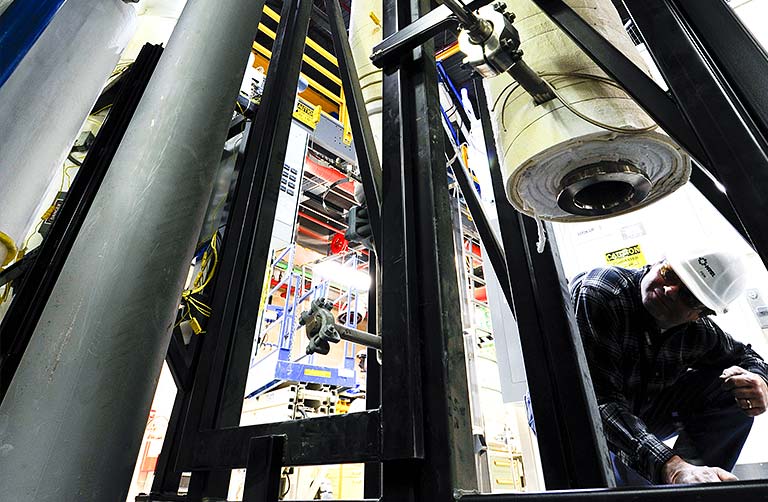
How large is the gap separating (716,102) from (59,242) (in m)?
1.23

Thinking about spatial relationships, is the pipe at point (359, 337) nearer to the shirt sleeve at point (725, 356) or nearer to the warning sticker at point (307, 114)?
the shirt sleeve at point (725, 356)

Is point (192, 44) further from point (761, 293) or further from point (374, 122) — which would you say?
point (761, 293)

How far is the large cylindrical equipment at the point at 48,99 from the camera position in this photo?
743 mm

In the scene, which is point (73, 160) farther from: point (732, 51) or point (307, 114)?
point (732, 51)

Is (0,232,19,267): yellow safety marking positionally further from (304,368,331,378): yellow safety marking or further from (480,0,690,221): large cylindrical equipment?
(304,368,331,378): yellow safety marking

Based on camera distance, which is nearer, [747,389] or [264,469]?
[264,469]

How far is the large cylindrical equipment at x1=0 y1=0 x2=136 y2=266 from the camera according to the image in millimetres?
743

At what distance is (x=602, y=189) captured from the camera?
84 centimetres

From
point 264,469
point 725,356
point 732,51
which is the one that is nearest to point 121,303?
point 264,469

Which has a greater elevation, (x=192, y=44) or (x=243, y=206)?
(x=192, y=44)

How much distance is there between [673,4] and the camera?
0.52 m

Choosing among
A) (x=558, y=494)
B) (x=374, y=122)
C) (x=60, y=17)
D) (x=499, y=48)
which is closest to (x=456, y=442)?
(x=558, y=494)

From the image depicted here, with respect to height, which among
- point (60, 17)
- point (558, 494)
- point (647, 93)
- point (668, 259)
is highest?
point (60, 17)

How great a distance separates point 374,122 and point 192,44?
460 mm
